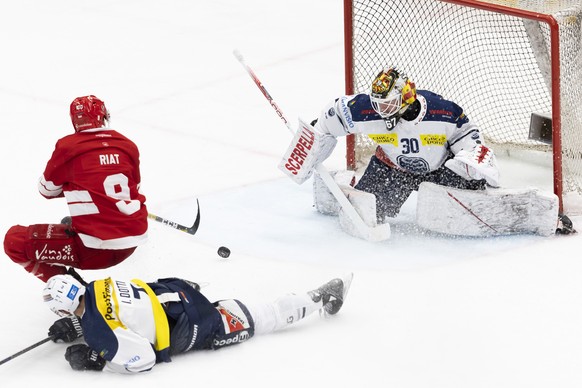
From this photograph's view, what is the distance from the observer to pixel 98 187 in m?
3.90

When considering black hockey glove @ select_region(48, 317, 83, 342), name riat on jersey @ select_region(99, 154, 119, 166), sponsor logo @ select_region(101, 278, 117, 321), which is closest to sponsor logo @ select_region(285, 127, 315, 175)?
name riat on jersey @ select_region(99, 154, 119, 166)

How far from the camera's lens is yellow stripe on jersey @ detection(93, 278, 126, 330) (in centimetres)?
348

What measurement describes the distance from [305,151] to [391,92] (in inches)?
21.3

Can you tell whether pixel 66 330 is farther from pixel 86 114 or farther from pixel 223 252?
pixel 223 252

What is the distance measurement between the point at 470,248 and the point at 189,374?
1.47 m

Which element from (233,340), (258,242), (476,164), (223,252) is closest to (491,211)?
(476,164)

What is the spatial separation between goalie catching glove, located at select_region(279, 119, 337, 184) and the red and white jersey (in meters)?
1.07

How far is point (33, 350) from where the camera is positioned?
3.82 metres

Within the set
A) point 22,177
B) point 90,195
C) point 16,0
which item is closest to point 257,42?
point 16,0

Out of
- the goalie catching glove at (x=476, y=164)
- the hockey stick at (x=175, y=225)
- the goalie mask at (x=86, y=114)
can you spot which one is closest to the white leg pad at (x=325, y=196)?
the goalie catching glove at (x=476, y=164)

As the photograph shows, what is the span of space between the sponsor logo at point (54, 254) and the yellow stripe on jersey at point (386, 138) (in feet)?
4.72

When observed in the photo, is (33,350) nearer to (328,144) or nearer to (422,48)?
(328,144)

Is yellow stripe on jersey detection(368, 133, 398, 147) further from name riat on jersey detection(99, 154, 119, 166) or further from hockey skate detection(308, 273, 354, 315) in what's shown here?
name riat on jersey detection(99, 154, 119, 166)

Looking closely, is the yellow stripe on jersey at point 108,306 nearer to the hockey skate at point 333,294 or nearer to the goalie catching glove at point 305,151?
the hockey skate at point 333,294
